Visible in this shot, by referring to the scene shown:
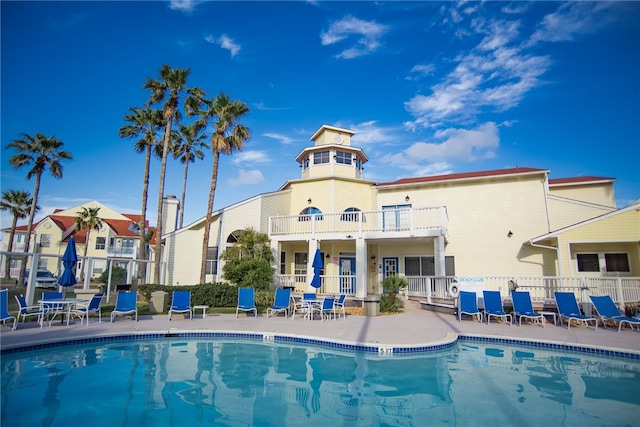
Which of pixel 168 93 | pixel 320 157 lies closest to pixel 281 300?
pixel 320 157

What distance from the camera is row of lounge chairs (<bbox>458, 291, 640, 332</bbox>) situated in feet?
34.9

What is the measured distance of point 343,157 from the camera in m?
21.5

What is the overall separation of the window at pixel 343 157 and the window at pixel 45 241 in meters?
40.7

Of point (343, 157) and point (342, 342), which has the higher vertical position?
point (343, 157)

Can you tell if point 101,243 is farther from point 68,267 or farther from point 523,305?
point 523,305

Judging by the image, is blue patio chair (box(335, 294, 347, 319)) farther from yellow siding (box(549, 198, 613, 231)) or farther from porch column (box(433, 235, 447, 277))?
yellow siding (box(549, 198, 613, 231))

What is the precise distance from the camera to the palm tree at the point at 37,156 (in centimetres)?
2564

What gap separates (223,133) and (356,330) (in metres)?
13.3

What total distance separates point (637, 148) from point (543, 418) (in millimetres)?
19018

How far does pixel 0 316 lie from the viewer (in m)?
9.15

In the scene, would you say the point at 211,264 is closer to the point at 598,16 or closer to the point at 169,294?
the point at 169,294

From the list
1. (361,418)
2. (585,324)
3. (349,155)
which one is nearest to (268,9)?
(349,155)

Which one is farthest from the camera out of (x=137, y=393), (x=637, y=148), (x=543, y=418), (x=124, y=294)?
(x=637, y=148)

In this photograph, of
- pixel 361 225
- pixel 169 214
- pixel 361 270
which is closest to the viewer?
Answer: pixel 361 270
